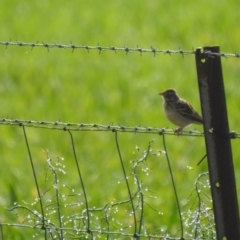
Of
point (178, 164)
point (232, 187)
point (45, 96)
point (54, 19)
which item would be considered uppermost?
point (54, 19)

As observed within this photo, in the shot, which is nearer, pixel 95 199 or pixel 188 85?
pixel 95 199

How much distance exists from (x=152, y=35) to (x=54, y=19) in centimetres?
275

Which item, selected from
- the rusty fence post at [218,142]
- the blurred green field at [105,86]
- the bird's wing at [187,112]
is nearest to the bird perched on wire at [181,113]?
the bird's wing at [187,112]

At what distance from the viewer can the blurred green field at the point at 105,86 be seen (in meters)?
9.68

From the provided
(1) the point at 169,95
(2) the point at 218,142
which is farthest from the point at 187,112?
(2) the point at 218,142

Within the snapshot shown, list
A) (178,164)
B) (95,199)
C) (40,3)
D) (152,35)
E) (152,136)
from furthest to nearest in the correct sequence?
(40,3), (152,35), (152,136), (178,164), (95,199)

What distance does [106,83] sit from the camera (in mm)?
14023

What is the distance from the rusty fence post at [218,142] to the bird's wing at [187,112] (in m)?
2.54

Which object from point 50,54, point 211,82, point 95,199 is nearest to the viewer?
point 211,82

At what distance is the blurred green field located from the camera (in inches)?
381

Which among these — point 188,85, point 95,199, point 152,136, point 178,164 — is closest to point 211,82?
point 95,199

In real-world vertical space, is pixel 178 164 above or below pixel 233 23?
below

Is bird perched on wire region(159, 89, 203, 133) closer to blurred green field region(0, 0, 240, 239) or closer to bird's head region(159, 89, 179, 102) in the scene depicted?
bird's head region(159, 89, 179, 102)

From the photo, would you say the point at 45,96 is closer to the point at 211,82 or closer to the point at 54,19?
the point at 54,19
